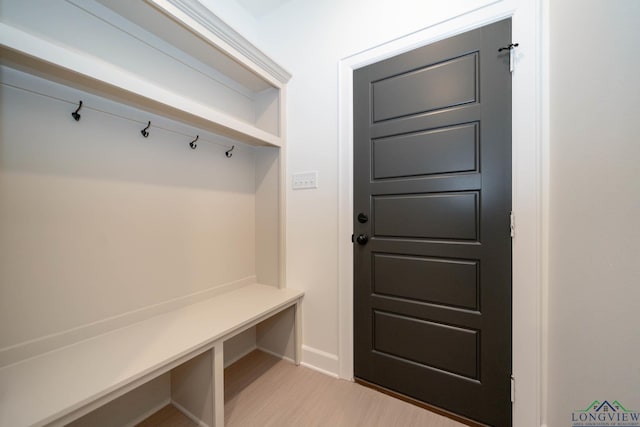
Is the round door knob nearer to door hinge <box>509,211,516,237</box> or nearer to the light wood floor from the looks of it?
door hinge <box>509,211,516,237</box>

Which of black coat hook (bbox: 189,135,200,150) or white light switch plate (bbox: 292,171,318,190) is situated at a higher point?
black coat hook (bbox: 189,135,200,150)

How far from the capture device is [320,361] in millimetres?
1720

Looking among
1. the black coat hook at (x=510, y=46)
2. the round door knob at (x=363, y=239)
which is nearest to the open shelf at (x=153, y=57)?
the round door knob at (x=363, y=239)

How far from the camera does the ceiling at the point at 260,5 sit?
192cm

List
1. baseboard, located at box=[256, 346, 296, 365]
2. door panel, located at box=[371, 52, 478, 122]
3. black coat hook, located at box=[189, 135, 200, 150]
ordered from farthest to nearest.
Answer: baseboard, located at box=[256, 346, 296, 365] < black coat hook, located at box=[189, 135, 200, 150] < door panel, located at box=[371, 52, 478, 122]

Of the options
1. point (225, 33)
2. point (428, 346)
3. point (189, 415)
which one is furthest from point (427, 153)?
point (189, 415)

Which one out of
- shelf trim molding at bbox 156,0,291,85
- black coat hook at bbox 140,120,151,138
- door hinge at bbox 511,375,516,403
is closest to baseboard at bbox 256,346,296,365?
door hinge at bbox 511,375,516,403

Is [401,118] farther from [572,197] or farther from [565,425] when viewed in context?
[565,425]

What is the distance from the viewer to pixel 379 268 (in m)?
1.51

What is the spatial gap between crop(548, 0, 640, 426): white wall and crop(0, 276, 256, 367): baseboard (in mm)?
1962

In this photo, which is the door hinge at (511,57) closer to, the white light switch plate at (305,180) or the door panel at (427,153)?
the door panel at (427,153)

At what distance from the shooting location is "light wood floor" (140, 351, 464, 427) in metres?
1.28

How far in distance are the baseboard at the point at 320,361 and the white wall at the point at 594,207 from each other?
116 cm

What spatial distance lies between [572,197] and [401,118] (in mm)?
907
